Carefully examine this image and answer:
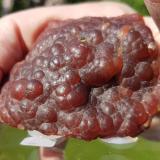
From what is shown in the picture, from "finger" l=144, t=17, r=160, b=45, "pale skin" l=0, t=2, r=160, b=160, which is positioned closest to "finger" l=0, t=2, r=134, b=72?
"pale skin" l=0, t=2, r=160, b=160

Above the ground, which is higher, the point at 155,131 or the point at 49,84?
the point at 49,84

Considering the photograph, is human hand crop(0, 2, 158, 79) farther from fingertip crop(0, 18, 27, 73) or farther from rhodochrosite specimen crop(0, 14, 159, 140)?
rhodochrosite specimen crop(0, 14, 159, 140)

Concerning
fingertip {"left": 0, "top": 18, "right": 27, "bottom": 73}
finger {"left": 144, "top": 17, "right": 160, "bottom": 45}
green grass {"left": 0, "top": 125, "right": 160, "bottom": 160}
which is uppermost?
finger {"left": 144, "top": 17, "right": 160, "bottom": 45}

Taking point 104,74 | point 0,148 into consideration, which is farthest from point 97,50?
point 0,148

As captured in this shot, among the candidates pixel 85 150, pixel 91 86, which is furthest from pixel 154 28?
pixel 85 150

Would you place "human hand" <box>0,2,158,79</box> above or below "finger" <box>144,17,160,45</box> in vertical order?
below

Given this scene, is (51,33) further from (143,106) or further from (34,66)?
(143,106)

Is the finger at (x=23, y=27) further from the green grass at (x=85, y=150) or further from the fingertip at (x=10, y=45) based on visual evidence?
the green grass at (x=85, y=150)
